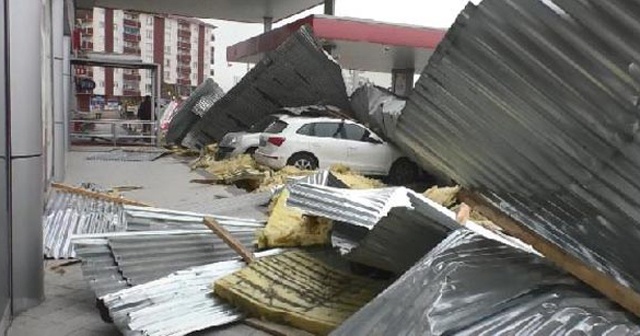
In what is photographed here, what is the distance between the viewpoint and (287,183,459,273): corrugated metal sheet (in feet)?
13.1

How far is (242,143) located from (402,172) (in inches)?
152

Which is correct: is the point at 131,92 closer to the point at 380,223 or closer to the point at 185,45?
the point at 185,45

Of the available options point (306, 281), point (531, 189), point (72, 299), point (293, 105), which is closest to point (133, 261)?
point (72, 299)

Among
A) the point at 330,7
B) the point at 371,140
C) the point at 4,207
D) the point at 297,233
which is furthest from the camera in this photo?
the point at 330,7

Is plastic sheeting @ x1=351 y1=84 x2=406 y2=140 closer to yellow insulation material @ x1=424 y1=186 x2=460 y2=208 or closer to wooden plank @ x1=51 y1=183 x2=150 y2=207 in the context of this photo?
yellow insulation material @ x1=424 y1=186 x2=460 y2=208

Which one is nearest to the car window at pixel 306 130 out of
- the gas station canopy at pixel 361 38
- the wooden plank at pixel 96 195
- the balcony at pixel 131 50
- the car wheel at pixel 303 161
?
the car wheel at pixel 303 161

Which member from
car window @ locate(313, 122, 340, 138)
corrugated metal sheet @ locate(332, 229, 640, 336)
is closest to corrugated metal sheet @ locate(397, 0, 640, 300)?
corrugated metal sheet @ locate(332, 229, 640, 336)

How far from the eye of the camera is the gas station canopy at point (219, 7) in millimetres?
24688

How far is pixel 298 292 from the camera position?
4449 millimetres

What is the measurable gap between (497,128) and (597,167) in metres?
0.47

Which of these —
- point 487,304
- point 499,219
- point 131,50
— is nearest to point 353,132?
point 499,219

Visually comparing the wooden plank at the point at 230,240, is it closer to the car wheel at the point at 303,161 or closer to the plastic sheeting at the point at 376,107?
the car wheel at the point at 303,161

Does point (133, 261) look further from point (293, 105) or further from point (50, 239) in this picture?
point (293, 105)

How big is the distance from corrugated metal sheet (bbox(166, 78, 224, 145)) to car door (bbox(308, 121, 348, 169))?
6322mm
